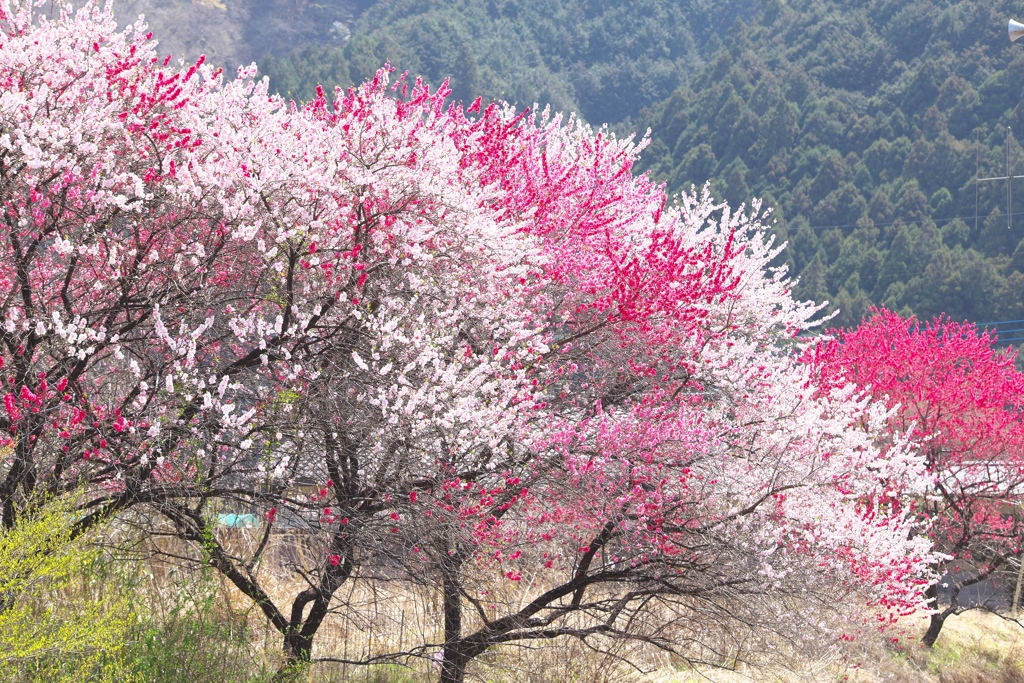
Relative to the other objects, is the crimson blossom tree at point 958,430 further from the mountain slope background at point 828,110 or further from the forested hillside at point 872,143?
the forested hillside at point 872,143

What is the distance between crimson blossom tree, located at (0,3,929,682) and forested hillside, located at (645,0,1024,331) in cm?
3409

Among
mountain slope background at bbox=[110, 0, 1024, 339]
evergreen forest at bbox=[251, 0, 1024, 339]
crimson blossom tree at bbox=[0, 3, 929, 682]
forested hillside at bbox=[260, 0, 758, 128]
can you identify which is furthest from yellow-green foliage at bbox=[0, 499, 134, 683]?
forested hillside at bbox=[260, 0, 758, 128]

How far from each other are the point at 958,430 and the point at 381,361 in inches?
415

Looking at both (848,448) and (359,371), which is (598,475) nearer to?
(359,371)

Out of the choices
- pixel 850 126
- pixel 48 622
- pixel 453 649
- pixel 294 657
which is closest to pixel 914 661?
pixel 453 649

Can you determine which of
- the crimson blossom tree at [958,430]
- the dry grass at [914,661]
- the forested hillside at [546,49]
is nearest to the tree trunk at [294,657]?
the dry grass at [914,661]

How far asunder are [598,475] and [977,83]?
50.7 meters

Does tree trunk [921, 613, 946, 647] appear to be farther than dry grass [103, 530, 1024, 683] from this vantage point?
Yes

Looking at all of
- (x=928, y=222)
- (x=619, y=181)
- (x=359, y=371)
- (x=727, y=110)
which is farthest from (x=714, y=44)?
(x=359, y=371)

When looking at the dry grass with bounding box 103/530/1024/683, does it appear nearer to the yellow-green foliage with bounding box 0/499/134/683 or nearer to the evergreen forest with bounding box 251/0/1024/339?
the yellow-green foliage with bounding box 0/499/134/683

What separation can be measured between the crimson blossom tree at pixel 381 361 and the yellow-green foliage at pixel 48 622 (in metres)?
→ 0.39

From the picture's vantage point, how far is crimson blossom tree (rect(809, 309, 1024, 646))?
13430mm

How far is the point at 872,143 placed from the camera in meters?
48.9

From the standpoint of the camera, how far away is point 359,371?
6.39 m
